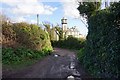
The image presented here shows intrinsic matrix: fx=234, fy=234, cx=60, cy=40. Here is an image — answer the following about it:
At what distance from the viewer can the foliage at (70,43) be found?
26.0 metres

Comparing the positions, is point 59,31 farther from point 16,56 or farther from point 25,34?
point 16,56

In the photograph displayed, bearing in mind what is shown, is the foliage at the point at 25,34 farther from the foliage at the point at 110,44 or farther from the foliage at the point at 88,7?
the foliage at the point at 110,44

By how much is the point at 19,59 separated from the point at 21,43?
3213 mm

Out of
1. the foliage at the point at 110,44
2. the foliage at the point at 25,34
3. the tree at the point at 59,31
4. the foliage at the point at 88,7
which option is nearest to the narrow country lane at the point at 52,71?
the foliage at the point at 110,44

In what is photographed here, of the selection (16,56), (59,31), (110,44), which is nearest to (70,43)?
(59,31)

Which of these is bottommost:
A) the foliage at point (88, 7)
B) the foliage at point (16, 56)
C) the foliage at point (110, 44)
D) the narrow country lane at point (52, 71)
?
the narrow country lane at point (52, 71)

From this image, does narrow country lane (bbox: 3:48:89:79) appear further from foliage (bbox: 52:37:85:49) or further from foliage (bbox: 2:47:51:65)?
foliage (bbox: 52:37:85:49)

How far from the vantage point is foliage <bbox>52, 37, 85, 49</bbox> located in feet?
85.2

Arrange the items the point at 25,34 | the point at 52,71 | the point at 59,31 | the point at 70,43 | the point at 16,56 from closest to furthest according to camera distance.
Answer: the point at 52,71, the point at 16,56, the point at 25,34, the point at 70,43, the point at 59,31

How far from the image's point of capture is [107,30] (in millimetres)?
6973

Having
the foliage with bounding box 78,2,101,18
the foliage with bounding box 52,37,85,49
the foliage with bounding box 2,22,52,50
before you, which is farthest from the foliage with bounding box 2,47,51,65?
the foliage with bounding box 52,37,85,49

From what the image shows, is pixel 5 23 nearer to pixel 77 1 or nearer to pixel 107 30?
pixel 77 1

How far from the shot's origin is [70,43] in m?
27.6

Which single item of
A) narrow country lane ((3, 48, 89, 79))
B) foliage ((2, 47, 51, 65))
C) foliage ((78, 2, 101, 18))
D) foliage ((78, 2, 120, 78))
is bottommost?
narrow country lane ((3, 48, 89, 79))
